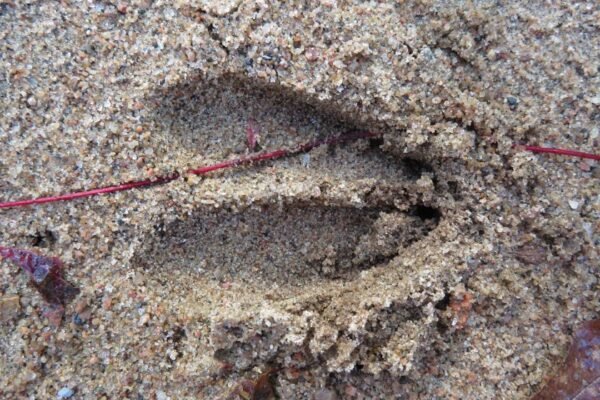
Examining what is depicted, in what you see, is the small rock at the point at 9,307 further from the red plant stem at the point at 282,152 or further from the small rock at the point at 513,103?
the small rock at the point at 513,103

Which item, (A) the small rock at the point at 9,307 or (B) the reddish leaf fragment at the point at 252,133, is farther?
(B) the reddish leaf fragment at the point at 252,133

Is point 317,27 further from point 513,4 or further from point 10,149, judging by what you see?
point 10,149

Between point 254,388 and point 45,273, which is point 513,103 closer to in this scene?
point 254,388

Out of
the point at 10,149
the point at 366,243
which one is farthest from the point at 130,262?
the point at 366,243

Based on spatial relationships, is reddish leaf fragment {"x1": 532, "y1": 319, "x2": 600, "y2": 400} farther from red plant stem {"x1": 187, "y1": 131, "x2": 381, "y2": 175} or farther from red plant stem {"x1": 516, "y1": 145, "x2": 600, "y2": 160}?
red plant stem {"x1": 187, "y1": 131, "x2": 381, "y2": 175}

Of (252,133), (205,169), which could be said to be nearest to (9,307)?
(205,169)

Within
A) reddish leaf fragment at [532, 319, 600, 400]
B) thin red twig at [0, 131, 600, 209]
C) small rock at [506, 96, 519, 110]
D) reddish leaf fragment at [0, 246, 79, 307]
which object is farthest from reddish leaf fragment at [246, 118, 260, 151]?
reddish leaf fragment at [532, 319, 600, 400]

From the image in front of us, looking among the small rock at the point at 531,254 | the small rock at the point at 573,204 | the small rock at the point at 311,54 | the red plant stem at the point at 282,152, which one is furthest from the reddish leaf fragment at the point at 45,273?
the small rock at the point at 573,204
